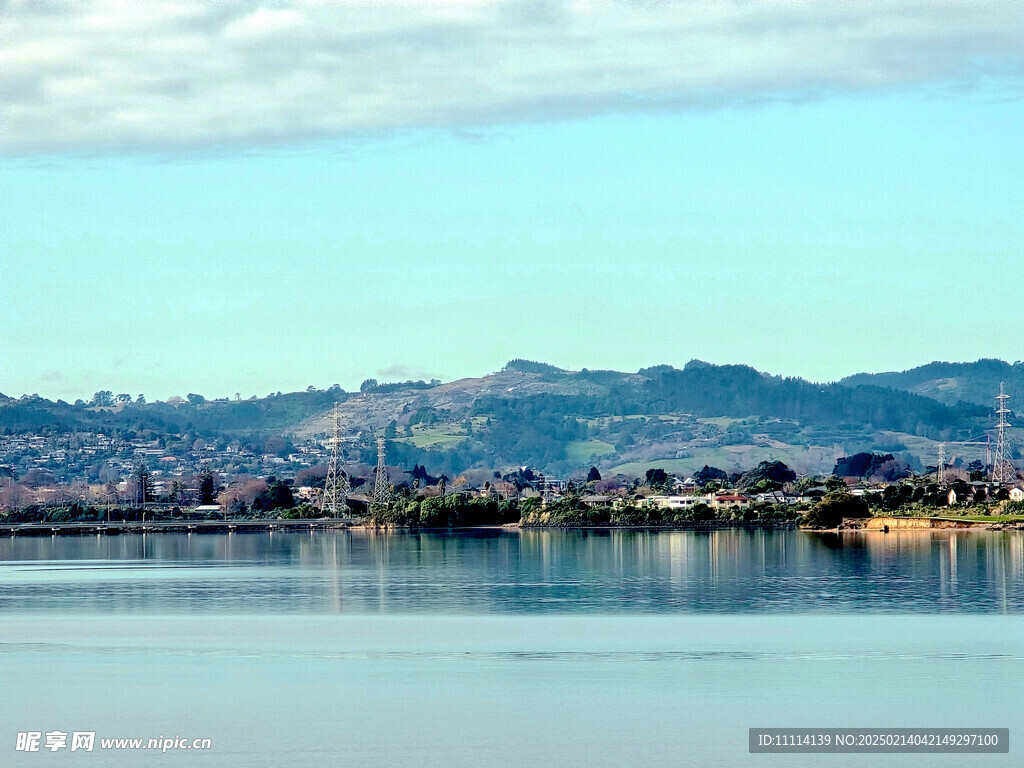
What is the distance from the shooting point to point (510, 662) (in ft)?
110

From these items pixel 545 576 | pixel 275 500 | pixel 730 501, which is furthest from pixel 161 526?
pixel 545 576

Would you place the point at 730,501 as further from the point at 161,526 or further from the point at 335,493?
the point at 161,526

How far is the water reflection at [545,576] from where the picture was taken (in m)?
48.8

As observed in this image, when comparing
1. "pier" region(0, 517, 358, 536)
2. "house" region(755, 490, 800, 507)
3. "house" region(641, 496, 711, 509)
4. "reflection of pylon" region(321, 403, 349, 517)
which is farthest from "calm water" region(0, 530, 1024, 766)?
"reflection of pylon" region(321, 403, 349, 517)

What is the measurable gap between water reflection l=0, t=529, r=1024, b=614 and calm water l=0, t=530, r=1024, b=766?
31 cm

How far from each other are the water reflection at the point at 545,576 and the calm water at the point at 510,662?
1.02 ft

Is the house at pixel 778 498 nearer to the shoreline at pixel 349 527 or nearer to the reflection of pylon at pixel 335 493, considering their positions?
the shoreline at pixel 349 527

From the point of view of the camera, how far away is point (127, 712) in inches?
1090

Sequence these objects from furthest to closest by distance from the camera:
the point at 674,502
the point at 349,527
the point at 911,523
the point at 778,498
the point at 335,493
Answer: the point at 335,493, the point at 674,502, the point at 778,498, the point at 349,527, the point at 911,523

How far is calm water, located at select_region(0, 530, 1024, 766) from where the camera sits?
24891 millimetres

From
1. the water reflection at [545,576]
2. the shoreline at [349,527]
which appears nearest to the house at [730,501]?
the shoreline at [349,527]

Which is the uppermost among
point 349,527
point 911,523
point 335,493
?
point 335,493

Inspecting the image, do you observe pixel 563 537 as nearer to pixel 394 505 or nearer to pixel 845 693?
pixel 394 505

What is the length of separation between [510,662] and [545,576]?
3122 cm
